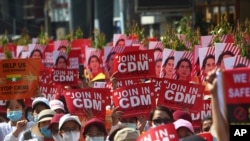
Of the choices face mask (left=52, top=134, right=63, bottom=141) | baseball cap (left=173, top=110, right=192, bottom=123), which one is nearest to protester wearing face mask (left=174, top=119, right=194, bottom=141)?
baseball cap (left=173, top=110, right=192, bottom=123)

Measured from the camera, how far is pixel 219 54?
1617 centimetres

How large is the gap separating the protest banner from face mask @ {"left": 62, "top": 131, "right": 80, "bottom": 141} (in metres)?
4.16

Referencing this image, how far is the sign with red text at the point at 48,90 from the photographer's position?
17.7 m

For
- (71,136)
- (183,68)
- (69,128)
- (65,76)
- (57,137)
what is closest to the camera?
(71,136)

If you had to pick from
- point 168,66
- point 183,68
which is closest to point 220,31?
point 168,66

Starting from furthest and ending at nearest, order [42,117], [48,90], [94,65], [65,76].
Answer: [94,65] < [65,76] < [48,90] < [42,117]

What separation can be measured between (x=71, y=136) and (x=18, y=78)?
5.25m

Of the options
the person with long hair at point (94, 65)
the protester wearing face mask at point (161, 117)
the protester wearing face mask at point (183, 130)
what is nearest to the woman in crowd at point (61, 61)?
the person with long hair at point (94, 65)

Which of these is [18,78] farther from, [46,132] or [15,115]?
[46,132]

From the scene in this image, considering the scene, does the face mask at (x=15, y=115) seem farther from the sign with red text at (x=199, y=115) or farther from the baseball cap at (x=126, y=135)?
the baseball cap at (x=126, y=135)

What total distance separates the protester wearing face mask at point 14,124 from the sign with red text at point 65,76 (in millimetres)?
5129

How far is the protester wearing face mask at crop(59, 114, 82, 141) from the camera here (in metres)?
12.0

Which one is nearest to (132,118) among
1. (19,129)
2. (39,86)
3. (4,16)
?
(19,129)

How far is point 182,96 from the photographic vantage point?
Result: 13.9 meters
